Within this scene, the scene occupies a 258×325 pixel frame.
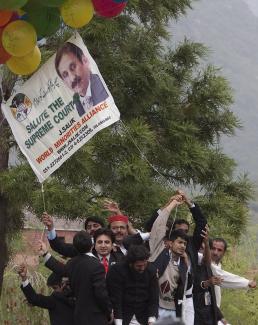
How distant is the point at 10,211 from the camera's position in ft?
36.2

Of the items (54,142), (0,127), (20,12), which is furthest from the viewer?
(0,127)

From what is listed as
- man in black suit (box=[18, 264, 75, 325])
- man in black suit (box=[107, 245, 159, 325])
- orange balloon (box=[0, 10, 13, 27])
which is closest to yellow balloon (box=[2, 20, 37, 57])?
orange balloon (box=[0, 10, 13, 27])

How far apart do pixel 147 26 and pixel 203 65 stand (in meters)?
1.19

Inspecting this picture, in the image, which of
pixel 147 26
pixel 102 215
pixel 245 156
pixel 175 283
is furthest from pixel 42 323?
pixel 245 156

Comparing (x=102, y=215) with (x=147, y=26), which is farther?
(x=147, y=26)

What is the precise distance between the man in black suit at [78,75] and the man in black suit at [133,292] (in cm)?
138

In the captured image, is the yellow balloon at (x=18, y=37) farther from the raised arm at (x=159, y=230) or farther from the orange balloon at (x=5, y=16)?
the raised arm at (x=159, y=230)

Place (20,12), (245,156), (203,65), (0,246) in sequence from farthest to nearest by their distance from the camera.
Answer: (245,156) → (203,65) → (0,246) → (20,12)

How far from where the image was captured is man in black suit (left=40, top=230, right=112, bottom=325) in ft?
17.3

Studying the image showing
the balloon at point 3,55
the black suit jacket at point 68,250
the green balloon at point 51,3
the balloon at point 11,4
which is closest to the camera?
the balloon at point 11,4

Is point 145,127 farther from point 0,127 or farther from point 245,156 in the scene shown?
point 245,156

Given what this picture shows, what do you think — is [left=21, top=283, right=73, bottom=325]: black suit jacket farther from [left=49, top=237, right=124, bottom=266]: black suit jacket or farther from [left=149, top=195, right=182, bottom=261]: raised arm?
[left=149, top=195, right=182, bottom=261]: raised arm

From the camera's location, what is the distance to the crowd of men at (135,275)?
5324 mm

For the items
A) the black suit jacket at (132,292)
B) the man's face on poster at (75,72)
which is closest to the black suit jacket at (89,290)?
the black suit jacket at (132,292)
